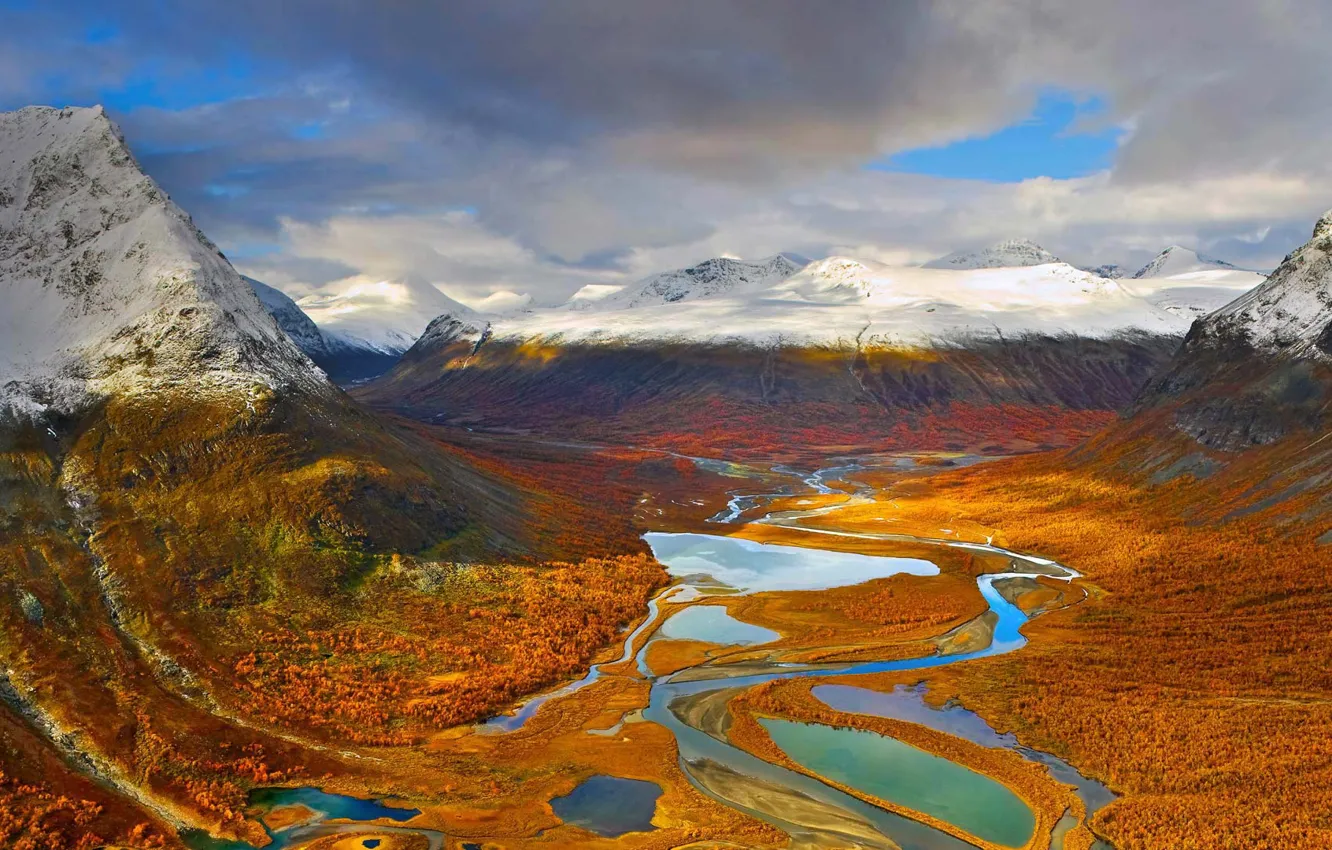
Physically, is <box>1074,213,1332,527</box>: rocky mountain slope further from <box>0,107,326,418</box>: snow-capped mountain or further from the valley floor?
<box>0,107,326,418</box>: snow-capped mountain

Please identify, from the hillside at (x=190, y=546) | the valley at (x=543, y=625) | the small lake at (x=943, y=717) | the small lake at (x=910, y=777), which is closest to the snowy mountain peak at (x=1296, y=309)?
the valley at (x=543, y=625)

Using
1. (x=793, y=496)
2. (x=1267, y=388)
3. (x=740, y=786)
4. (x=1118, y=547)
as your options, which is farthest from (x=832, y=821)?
(x=793, y=496)

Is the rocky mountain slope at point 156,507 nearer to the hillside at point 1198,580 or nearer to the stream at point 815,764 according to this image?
the stream at point 815,764

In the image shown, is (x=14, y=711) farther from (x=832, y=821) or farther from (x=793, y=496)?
(x=793, y=496)

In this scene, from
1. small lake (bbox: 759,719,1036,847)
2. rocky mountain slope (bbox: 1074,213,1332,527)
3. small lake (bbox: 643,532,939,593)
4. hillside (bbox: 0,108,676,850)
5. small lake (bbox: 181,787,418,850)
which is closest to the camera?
small lake (bbox: 181,787,418,850)

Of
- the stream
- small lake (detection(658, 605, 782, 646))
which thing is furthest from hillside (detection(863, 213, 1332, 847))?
small lake (detection(658, 605, 782, 646))

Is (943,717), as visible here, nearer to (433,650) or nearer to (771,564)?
(433,650)

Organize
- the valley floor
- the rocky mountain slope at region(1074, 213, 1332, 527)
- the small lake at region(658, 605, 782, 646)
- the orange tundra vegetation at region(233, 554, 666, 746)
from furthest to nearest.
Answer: the rocky mountain slope at region(1074, 213, 1332, 527) → the small lake at region(658, 605, 782, 646) → the orange tundra vegetation at region(233, 554, 666, 746) → the valley floor
